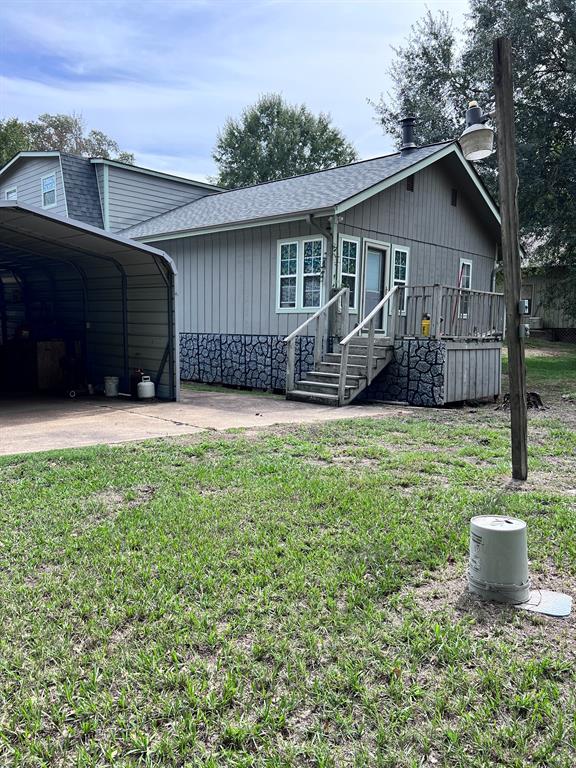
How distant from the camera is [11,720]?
67.0 inches

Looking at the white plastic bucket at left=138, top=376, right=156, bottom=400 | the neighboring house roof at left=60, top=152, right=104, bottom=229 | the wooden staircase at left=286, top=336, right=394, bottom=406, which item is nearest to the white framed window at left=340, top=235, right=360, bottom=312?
the wooden staircase at left=286, top=336, right=394, bottom=406

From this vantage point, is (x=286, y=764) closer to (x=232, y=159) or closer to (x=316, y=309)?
(x=316, y=309)

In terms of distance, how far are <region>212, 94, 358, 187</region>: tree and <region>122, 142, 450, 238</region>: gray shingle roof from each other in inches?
747

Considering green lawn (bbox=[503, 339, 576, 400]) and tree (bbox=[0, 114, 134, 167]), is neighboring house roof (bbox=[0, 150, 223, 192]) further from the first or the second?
tree (bbox=[0, 114, 134, 167])

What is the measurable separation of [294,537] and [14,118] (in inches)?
1171

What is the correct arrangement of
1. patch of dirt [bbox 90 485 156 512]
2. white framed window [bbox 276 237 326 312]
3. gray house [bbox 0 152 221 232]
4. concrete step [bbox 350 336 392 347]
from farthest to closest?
gray house [bbox 0 152 221 232], white framed window [bbox 276 237 326 312], concrete step [bbox 350 336 392 347], patch of dirt [bbox 90 485 156 512]

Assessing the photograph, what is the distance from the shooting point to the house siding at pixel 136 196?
1566 centimetres

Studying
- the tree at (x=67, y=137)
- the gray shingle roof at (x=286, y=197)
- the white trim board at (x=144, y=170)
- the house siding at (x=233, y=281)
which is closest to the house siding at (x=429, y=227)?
the gray shingle roof at (x=286, y=197)

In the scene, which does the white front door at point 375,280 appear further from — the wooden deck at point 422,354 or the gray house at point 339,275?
the wooden deck at point 422,354

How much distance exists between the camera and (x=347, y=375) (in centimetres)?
948

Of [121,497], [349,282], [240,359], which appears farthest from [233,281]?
[121,497]

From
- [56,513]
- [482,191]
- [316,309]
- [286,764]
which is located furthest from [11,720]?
[482,191]

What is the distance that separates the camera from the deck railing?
8.95 metres

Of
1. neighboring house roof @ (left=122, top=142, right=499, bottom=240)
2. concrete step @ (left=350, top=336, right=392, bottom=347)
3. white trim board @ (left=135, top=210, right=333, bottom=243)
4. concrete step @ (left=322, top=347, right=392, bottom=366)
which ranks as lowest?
concrete step @ (left=322, top=347, right=392, bottom=366)
